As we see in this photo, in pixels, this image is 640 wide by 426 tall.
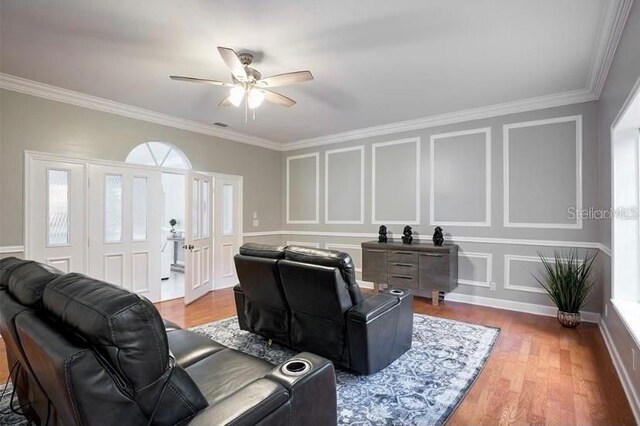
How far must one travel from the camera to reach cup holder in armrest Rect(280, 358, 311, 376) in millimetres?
1369

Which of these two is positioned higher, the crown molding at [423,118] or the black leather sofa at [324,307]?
the crown molding at [423,118]

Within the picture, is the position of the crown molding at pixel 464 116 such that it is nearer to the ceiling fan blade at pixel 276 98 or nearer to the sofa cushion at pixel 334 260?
the ceiling fan blade at pixel 276 98

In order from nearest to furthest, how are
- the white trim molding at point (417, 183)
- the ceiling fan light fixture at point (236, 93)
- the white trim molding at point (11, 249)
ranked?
the ceiling fan light fixture at point (236, 93)
the white trim molding at point (11, 249)
the white trim molding at point (417, 183)

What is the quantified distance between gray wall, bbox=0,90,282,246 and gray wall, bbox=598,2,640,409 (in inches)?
195

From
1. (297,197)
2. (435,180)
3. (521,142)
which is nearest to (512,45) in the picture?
(521,142)

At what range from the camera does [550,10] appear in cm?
228

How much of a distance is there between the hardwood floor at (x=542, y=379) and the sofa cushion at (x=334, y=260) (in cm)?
100

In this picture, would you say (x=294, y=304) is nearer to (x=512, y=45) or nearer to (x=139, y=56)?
(x=139, y=56)

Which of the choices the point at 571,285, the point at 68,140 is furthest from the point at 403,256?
the point at 68,140

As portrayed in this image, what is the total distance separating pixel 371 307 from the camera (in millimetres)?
2443

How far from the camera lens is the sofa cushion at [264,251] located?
105 inches

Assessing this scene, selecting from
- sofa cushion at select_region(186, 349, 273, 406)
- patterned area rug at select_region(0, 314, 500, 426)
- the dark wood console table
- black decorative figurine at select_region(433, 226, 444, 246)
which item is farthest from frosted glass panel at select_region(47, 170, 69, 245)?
black decorative figurine at select_region(433, 226, 444, 246)

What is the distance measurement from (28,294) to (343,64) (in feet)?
9.34

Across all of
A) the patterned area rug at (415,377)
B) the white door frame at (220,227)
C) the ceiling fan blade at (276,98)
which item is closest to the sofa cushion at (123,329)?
the patterned area rug at (415,377)
